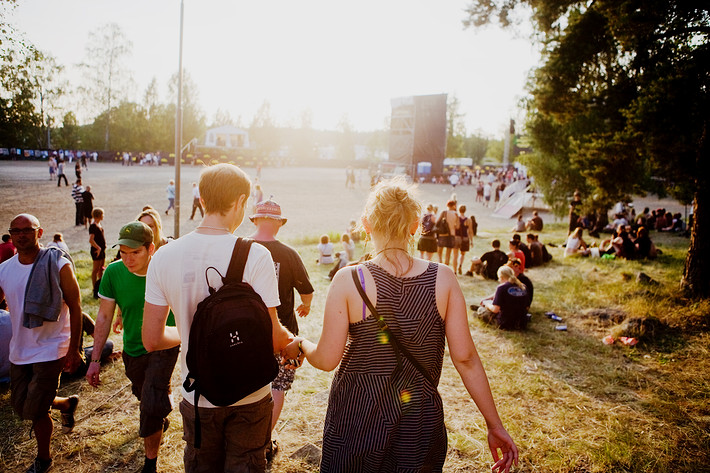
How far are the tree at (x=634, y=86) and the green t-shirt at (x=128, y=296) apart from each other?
8.53 metres

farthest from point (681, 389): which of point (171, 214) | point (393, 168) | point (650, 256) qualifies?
point (393, 168)

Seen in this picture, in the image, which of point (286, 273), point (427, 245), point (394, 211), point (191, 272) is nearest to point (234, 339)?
point (191, 272)

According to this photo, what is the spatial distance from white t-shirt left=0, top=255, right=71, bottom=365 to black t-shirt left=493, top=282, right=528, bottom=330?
6037mm

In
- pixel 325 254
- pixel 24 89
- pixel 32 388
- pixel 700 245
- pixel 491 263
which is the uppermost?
pixel 24 89

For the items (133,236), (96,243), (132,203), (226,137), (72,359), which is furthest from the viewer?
(226,137)

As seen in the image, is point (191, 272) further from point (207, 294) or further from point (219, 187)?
point (219, 187)

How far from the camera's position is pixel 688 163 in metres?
7.57

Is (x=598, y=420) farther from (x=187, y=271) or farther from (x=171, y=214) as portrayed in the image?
(x=171, y=214)

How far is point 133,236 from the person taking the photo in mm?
2920

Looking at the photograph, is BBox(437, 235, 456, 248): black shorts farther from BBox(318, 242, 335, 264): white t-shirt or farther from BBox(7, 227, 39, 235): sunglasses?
BBox(7, 227, 39, 235): sunglasses

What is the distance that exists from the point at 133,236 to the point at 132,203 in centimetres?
1839

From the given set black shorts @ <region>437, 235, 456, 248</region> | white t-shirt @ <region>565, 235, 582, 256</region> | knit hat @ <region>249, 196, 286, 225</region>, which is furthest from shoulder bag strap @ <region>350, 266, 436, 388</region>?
white t-shirt @ <region>565, 235, 582, 256</region>

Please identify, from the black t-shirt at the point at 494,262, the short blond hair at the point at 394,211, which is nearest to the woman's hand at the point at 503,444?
the short blond hair at the point at 394,211

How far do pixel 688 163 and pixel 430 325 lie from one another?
8.36 meters
